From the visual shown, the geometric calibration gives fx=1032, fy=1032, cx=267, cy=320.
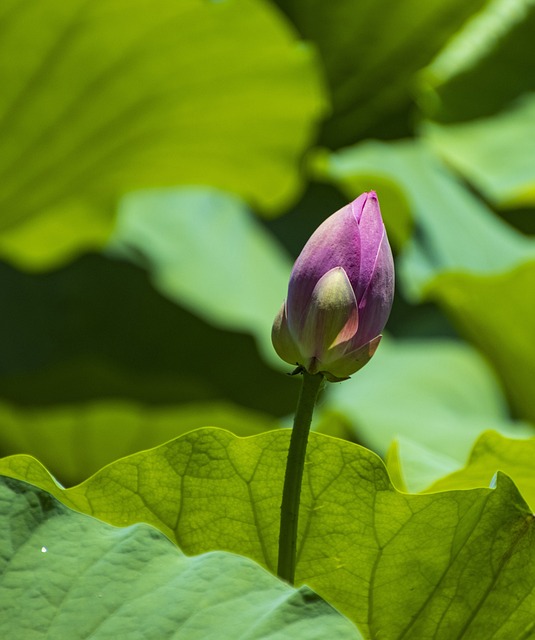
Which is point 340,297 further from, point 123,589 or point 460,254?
point 460,254

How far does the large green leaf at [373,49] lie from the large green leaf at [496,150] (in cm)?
18

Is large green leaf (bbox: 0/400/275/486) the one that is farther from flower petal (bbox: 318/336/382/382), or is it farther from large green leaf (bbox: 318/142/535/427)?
flower petal (bbox: 318/336/382/382)

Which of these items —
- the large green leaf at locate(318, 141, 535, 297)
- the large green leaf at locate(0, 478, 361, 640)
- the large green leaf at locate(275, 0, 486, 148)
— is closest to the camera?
the large green leaf at locate(0, 478, 361, 640)

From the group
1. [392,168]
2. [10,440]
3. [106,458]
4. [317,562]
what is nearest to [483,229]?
[392,168]

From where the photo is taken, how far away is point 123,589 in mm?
451

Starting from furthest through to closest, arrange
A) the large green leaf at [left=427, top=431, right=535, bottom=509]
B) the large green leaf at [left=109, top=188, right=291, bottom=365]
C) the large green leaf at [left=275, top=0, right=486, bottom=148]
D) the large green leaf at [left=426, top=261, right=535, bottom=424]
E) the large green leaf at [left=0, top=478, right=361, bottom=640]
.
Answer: the large green leaf at [left=275, top=0, right=486, bottom=148], the large green leaf at [left=109, top=188, right=291, bottom=365], the large green leaf at [left=426, top=261, right=535, bottom=424], the large green leaf at [left=427, top=431, right=535, bottom=509], the large green leaf at [left=0, top=478, right=361, bottom=640]

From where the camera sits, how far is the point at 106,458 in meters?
1.67

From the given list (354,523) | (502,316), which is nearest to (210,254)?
(502,316)

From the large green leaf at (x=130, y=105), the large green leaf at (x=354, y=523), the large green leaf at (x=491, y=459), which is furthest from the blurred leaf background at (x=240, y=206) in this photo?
the large green leaf at (x=354, y=523)

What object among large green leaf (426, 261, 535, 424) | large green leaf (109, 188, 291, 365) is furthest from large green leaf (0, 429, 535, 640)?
large green leaf (109, 188, 291, 365)

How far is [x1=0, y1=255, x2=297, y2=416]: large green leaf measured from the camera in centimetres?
183

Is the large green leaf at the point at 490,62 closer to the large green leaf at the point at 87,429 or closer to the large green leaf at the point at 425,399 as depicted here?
the large green leaf at the point at 425,399

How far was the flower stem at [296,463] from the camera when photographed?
0.45m

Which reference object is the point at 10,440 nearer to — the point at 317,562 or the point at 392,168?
the point at 392,168
